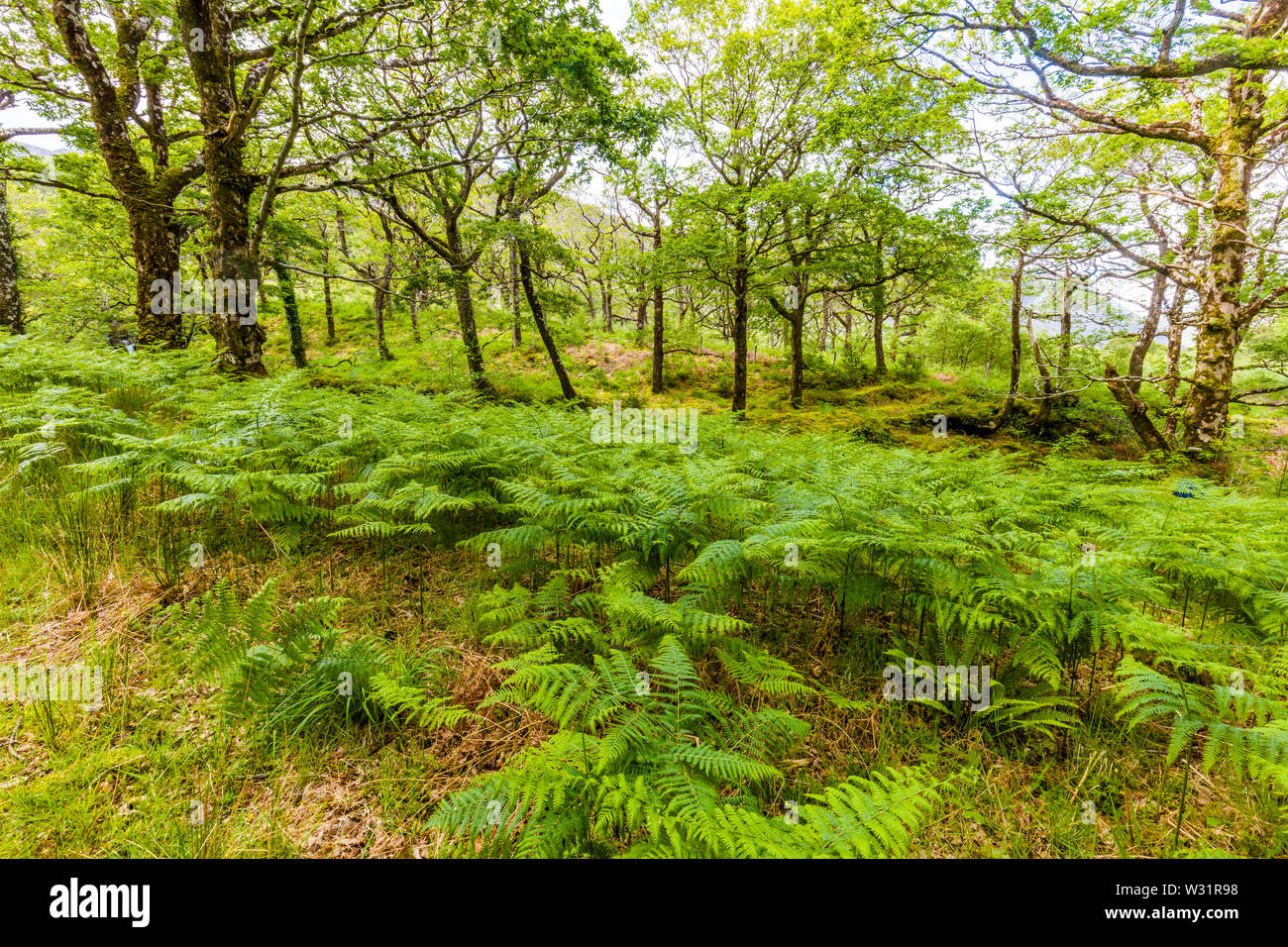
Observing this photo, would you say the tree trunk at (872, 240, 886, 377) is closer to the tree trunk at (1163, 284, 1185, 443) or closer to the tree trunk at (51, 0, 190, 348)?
the tree trunk at (1163, 284, 1185, 443)

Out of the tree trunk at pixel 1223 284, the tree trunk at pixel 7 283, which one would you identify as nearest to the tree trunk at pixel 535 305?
the tree trunk at pixel 7 283

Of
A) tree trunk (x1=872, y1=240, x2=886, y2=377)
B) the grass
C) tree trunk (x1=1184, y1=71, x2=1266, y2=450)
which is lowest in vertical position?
the grass

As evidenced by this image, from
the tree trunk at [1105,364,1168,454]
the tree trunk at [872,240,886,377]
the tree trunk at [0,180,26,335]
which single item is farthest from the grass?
the tree trunk at [872,240,886,377]

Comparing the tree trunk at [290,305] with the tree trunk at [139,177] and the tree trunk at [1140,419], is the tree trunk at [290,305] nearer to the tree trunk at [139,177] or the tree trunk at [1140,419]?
the tree trunk at [139,177]

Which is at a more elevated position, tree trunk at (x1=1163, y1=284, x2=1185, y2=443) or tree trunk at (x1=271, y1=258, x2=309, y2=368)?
tree trunk at (x1=271, y1=258, x2=309, y2=368)

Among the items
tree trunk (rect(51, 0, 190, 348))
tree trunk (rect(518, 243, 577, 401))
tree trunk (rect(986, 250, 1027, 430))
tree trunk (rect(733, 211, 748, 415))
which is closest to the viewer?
tree trunk (rect(51, 0, 190, 348))

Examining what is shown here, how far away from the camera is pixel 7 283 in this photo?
28.3ft

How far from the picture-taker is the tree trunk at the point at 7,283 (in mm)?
8413

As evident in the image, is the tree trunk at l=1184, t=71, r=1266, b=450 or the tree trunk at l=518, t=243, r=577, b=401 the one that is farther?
the tree trunk at l=518, t=243, r=577, b=401

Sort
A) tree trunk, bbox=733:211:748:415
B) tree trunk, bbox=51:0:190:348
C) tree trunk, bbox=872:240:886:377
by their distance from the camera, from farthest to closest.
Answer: tree trunk, bbox=872:240:886:377, tree trunk, bbox=733:211:748:415, tree trunk, bbox=51:0:190:348

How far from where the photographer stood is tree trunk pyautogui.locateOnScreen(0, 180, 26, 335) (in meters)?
8.41

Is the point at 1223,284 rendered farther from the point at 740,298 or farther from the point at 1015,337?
the point at 740,298

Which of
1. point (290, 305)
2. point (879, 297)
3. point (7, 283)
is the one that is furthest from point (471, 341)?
point (879, 297)
